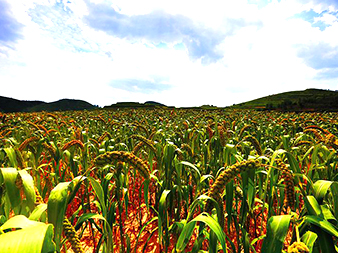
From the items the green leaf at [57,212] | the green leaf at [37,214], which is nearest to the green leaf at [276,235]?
the green leaf at [57,212]

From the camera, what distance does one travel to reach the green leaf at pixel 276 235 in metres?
1.01

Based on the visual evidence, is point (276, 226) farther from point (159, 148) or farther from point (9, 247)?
point (159, 148)

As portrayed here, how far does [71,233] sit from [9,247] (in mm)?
640

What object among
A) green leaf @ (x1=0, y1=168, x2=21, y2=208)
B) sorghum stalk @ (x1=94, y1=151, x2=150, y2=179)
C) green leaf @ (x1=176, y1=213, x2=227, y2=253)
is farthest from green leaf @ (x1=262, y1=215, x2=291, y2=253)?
green leaf @ (x1=0, y1=168, x2=21, y2=208)

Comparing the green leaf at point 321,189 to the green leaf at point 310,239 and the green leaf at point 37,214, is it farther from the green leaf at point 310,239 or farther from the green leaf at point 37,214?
the green leaf at point 37,214

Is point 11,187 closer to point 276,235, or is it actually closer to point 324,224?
point 276,235

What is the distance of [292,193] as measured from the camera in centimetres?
144

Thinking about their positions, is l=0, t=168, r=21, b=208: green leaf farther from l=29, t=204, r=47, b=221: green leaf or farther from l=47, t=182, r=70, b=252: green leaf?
l=47, t=182, r=70, b=252: green leaf

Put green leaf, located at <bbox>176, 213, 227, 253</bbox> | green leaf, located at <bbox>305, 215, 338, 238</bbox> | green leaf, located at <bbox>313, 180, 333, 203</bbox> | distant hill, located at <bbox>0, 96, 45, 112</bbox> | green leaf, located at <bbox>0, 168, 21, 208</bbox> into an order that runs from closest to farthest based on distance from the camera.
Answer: green leaf, located at <bbox>305, 215, 338, 238</bbox>, green leaf, located at <bbox>176, 213, 227, 253</bbox>, green leaf, located at <bbox>313, 180, 333, 203</bbox>, green leaf, located at <bbox>0, 168, 21, 208</bbox>, distant hill, located at <bbox>0, 96, 45, 112</bbox>

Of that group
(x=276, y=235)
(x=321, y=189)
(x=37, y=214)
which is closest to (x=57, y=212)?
(x=37, y=214)

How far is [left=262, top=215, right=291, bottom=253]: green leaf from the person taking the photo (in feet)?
3.33

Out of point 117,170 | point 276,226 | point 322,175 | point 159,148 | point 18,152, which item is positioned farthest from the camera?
point 159,148

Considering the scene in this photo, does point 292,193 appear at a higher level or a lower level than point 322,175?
higher

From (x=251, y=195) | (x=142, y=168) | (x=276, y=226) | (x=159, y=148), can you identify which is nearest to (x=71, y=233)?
(x=142, y=168)
